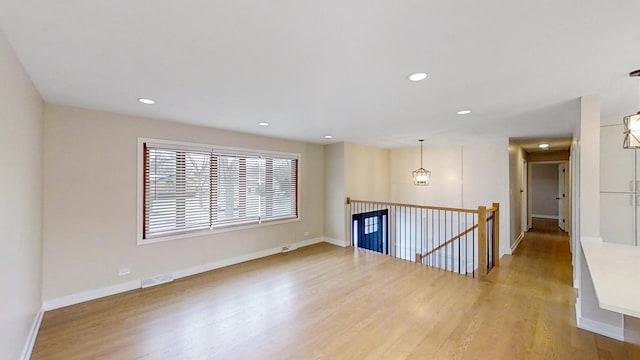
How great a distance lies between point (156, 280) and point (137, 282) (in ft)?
0.73

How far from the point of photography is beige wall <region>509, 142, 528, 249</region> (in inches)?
227

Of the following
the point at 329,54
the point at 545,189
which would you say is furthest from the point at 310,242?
the point at 545,189

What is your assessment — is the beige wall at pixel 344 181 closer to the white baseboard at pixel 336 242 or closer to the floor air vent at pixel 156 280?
the white baseboard at pixel 336 242

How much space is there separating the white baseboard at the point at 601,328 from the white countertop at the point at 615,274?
0.74m

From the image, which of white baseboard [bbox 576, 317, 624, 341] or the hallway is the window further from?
white baseboard [bbox 576, 317, 624, 341]

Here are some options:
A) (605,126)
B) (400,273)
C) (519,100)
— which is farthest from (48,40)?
(605,126)

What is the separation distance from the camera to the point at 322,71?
2135 millimetres

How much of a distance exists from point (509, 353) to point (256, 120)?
12.3 feet

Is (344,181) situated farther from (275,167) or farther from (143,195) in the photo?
(143,195)

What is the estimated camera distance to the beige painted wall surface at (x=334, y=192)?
5.93m

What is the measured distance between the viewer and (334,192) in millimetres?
6090

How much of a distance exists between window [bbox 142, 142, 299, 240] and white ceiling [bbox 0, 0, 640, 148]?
95 cm

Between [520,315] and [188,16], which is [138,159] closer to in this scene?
[188,16]

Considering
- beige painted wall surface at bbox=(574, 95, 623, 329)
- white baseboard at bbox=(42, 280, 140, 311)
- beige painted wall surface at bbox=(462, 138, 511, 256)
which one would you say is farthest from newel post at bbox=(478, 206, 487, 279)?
white baseboard at bbox=(42, 280, 140, 311)
